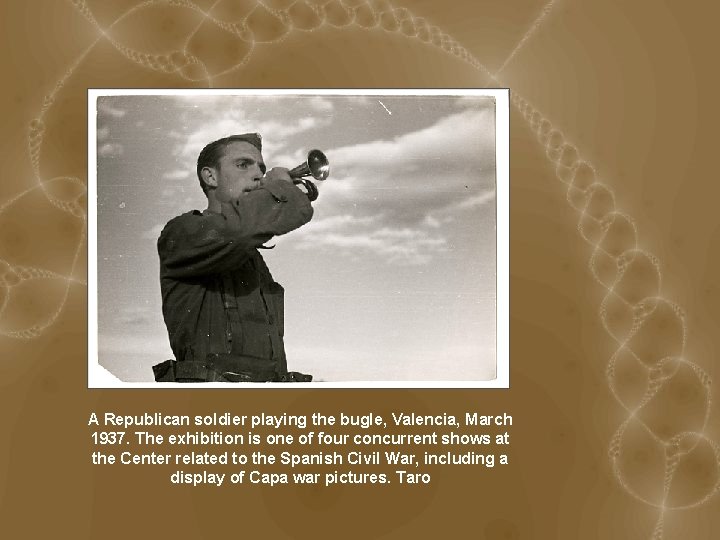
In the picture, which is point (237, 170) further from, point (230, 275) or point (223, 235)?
point (230, 275)

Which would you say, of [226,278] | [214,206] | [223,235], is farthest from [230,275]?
[214,206]

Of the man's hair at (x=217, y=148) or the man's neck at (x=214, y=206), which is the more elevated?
the man's hair at (x=217, y=148)

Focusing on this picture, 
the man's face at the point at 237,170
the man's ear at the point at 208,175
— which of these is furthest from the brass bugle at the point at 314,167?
the man's ear at the point at 208,175

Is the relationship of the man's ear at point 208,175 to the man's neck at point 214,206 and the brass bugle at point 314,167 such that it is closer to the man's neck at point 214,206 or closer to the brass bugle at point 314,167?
the man's neck at point 214,206

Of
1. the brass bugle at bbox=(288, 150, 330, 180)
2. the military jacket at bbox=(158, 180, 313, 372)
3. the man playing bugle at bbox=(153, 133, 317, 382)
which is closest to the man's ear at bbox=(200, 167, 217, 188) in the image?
the man playing bugle at bbox=(153, 133, 317, 382)

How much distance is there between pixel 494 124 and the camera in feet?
9.93

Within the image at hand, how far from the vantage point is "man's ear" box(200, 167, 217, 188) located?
3070mm

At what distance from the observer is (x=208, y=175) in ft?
10.1

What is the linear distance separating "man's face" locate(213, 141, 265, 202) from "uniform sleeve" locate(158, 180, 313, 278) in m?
0.12

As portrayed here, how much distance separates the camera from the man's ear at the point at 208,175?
3.07 metres

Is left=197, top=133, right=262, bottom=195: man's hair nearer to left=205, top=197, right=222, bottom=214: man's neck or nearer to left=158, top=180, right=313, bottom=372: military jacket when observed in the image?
left=205, top=197, right=222, bottom=214: man's neck

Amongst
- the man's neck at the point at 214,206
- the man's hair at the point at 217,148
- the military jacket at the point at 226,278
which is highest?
the man's hair at the point at 217,148

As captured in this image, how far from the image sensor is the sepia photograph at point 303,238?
3012 millimetres

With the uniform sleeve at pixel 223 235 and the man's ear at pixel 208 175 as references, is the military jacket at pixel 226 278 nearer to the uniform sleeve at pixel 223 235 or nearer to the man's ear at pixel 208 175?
the uniform sleeve at pixel 223 235
